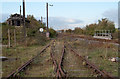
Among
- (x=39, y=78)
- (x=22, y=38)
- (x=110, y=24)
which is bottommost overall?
(x=39, y=78)

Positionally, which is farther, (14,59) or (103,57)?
(103,57)

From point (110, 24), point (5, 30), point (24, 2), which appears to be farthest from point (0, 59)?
point (110, 24)

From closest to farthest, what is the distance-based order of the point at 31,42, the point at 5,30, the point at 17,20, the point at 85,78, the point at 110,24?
the point at 85,78, the point at 31,42, the point at 5,30, the point at 110,24, the point at 17,20

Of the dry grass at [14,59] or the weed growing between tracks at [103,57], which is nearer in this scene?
the dry grass at [14,59]

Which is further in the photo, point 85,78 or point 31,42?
point 31,42

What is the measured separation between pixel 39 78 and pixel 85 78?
163cm

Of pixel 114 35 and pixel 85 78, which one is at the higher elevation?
pixel 114 35

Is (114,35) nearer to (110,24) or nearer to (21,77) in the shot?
(110,24)

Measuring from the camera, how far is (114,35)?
33125 millimetres

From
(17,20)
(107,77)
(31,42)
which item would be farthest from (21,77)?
(17,20)

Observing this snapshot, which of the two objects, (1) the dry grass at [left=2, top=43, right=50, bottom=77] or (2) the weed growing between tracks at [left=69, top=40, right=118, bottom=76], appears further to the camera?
(2) the weed growing between tracks at [left=69, top=40, right=118, bottom=76]

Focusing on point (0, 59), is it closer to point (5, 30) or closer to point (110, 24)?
point (5, 30)

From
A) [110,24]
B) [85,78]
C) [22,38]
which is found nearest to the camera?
[85,78]

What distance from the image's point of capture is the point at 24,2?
2511cm
